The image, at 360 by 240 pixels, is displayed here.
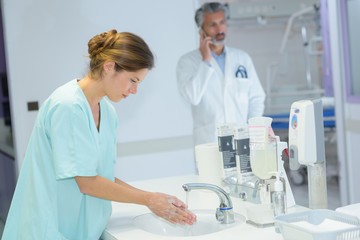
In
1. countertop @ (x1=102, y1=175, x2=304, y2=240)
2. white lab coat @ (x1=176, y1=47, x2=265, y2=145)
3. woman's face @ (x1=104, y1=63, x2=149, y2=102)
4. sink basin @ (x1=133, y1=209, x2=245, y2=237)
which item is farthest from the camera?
white lab coat @ (x1=176, y1=47, x2=265, y2=145)

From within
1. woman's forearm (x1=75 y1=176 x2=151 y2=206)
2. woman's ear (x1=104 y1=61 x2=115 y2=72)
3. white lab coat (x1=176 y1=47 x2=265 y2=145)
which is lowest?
woman's forearm (x1=75 y1=176 x2=151 y2=206)

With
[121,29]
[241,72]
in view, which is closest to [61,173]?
[241,72]

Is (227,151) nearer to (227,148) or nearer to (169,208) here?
(227,148)

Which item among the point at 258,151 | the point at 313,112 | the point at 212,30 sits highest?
the point at 212,30

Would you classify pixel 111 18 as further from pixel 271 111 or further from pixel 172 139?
pixel 271 111

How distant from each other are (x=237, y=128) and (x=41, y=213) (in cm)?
78

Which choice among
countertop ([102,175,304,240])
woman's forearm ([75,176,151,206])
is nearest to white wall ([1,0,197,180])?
countertop ([102,175,304,240])

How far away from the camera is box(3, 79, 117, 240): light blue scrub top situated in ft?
5.03

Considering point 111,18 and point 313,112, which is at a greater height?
point 111,18

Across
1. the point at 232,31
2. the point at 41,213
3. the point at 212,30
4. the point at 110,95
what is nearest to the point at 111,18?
the point at 212,30

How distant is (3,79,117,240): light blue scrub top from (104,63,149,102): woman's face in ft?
0.35

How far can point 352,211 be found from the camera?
1.36 metres

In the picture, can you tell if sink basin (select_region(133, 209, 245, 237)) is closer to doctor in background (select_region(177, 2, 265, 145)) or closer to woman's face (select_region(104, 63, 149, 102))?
woman's face (select_region(104, 63, 149, 102))

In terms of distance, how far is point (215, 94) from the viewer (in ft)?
10.9
